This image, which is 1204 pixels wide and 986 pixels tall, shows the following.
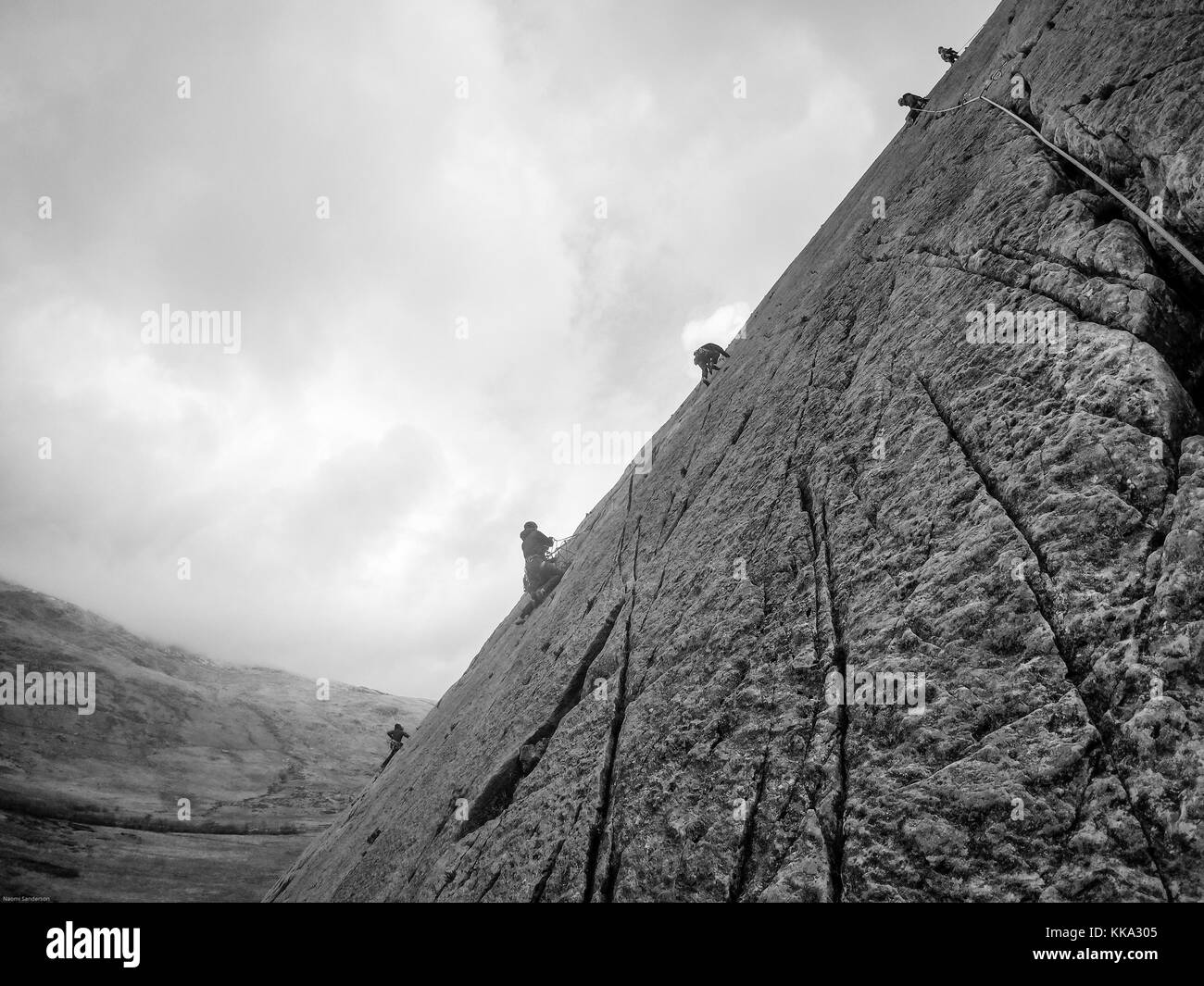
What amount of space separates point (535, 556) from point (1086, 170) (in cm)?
1863

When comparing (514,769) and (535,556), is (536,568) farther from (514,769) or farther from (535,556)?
Result: (514,769)

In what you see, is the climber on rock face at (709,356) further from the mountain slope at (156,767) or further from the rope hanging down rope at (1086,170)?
the mountain slope at (156,767)

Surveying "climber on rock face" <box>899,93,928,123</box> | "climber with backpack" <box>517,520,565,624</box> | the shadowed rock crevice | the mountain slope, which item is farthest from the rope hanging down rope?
the mountain slope

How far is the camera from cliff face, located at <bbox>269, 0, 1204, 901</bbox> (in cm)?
515

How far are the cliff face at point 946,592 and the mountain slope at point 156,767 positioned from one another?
31538 mm

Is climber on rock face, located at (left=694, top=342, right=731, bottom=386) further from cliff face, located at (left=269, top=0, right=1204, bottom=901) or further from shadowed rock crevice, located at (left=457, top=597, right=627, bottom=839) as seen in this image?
shadowed rock crevice, located at (left=457, top=597, right=627, bottom=839)

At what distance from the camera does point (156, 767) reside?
162ft

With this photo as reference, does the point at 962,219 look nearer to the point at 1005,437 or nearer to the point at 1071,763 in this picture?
the point at 1005,437

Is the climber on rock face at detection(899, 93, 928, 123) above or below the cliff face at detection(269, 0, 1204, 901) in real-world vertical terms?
above

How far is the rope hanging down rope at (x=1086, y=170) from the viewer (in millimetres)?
6090

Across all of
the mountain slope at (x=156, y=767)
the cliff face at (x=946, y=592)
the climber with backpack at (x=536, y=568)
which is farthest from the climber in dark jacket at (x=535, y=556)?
the mountain slope at (x=156, y=767)

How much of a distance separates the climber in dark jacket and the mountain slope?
90.0 ft

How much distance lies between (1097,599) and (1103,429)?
77.3 inches
